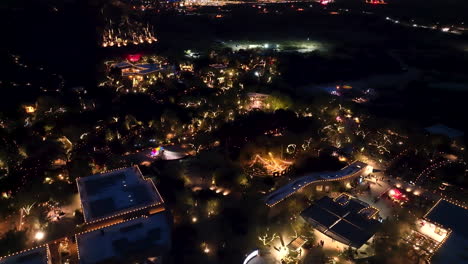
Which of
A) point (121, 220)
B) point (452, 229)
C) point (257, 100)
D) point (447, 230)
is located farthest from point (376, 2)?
point (121, 220)

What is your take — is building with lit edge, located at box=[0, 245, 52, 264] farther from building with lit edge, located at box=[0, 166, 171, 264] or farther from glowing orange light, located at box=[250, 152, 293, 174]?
glowing orange light, located at box=[250, 152, 293, 174]

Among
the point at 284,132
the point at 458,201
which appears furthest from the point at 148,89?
the point at 458,201

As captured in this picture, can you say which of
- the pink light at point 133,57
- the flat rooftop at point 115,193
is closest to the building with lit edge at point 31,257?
the flat rooftop at point 115,193

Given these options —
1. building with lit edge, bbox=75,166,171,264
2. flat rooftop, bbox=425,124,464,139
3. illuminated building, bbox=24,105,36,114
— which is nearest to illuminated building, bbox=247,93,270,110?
flat rooftop, bbox=425,124,464,139

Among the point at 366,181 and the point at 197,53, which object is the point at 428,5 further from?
the point at 366,181

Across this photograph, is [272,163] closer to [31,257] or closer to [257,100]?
[257,100]

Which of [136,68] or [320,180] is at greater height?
[136,68]

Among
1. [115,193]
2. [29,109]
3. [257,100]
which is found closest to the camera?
[115,193]
